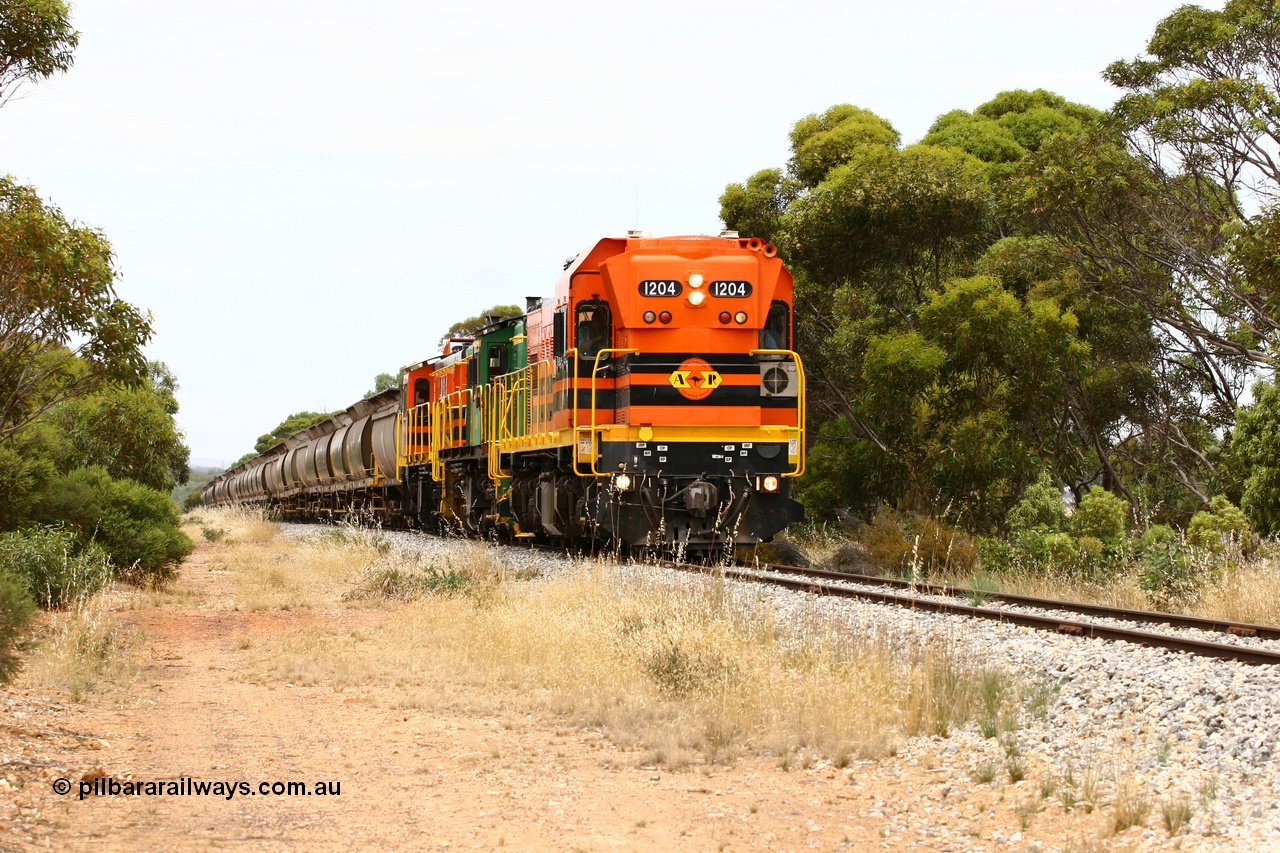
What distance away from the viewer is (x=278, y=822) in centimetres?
653

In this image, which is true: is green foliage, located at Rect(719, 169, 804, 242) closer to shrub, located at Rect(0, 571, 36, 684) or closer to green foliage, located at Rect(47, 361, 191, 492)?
green foliage, located at Rect(47, 361, 191, 492)

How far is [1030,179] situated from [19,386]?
16593 millimetres

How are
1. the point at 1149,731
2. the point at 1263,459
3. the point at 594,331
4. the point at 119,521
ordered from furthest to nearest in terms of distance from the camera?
the point at 1263,459 → the point at 119,521 → the point at 594,331 → the point at 1149,731

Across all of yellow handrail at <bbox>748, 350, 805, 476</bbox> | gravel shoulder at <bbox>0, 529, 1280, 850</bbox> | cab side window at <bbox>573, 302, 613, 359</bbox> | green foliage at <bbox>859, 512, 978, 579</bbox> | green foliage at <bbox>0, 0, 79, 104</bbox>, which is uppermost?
green foliage at <bbox>0, 0, 79, 104</bbox>

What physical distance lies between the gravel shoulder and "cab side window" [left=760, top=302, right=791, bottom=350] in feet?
22.9

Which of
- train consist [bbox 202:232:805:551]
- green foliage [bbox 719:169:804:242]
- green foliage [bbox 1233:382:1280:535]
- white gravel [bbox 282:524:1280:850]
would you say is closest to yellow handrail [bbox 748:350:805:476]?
train consist [bbox 202:232:805:551]

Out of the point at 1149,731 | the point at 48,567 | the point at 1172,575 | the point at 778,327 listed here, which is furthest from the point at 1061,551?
the point at 48,567

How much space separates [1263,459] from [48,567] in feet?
54.8

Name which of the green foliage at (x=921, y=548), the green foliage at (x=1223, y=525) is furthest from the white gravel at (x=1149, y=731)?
the green foliage at (x=1223, y=525)

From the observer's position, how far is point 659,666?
956 cm

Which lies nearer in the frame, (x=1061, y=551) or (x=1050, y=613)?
(x=1050, y=613)

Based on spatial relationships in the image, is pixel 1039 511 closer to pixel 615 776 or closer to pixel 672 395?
pixel 672 395

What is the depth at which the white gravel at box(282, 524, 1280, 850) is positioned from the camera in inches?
231

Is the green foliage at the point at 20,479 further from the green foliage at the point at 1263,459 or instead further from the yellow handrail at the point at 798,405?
the green foliage at the point at 1263,459
